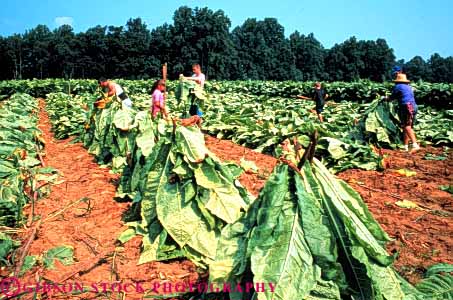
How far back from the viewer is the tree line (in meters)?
65.8

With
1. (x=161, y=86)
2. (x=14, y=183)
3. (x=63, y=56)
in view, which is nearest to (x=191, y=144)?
(x=14, y=183)

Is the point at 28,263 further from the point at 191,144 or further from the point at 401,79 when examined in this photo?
the point at 401,79

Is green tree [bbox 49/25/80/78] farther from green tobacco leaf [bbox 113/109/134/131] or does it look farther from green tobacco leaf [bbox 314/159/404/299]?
green tobacco leaf [bbox 314/159/404/299]

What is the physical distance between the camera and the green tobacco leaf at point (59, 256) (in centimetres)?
325

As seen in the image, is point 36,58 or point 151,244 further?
point 36,58

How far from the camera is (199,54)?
212 feet

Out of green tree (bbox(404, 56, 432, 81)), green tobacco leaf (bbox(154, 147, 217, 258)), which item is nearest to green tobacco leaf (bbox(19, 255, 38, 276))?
green tobacco leaf (bbox(154, 147, 217, 258))

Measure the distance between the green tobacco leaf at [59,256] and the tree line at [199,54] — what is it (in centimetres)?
6109

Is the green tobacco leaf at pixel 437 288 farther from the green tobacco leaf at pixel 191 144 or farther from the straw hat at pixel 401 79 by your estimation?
the straw hat at pixel 401 79

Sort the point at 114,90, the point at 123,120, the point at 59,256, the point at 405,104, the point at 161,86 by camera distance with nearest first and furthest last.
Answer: the point at 59,256
the point at 123,120
the point at 161,86
the point at 405,104
the point at 114,90

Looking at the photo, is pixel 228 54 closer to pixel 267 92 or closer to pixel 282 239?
pixel 267 92

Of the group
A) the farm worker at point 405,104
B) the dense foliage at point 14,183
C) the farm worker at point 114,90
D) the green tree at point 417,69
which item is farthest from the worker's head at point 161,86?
the green tree at point 417,69

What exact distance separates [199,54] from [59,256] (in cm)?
6389

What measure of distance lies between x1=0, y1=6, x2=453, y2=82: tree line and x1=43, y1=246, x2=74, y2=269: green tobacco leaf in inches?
2405
